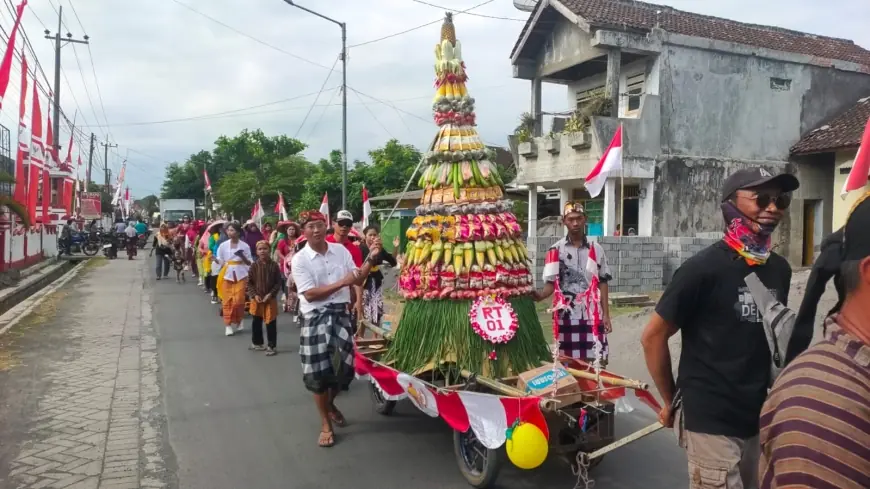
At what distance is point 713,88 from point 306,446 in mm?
13951

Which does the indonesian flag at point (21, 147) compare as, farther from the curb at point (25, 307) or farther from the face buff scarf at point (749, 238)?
the face buff scarf at point (749, 238)

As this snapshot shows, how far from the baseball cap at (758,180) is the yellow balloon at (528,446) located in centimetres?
163

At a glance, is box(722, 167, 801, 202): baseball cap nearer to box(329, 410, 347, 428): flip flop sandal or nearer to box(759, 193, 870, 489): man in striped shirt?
box(759, 193, 870, 489): man in striped shirt

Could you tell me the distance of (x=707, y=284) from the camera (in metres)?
2.57

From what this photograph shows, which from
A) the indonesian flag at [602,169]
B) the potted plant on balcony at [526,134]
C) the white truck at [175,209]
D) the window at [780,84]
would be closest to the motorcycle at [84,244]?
the white truck at [175,209]

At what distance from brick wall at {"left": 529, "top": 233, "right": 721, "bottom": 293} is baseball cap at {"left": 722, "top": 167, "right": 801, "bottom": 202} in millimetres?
9763

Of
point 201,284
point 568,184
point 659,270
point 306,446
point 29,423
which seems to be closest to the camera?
point 306,446

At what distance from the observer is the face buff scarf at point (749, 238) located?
2.59m

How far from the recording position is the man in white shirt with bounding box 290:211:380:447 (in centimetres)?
504

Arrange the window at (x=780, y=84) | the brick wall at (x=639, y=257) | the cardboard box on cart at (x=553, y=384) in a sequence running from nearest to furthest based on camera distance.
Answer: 1. the cardboard box on cart at (x=553, y=384)
2. the brick wall at (x=639, y=257)
3. the window at (x=780, y=84)

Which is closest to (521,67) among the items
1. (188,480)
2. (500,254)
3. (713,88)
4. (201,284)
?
(713,88)

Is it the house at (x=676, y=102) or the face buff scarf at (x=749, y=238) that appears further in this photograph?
the house at (x=676, y=102)

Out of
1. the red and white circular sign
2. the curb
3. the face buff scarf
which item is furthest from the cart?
the curb

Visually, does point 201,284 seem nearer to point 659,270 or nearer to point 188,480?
point 659,270
